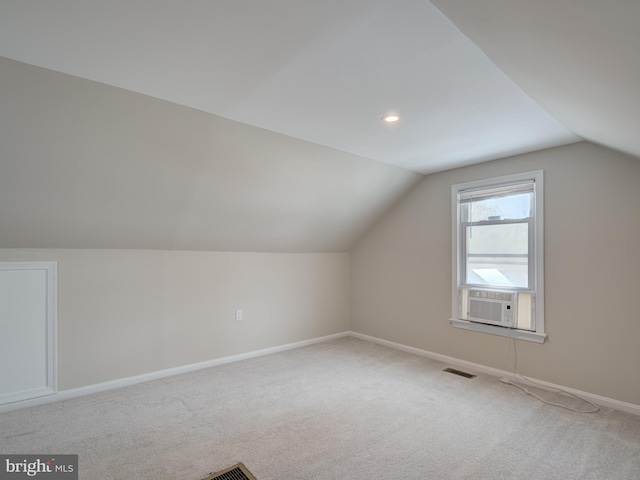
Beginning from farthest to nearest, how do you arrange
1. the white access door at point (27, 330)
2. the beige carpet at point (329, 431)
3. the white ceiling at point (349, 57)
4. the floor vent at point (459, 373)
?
the floor vent at point (459, 373)
the white access door at point (27, 330)
the beige carpet at point (329, 431)
the white ceiling at point (349, 57)

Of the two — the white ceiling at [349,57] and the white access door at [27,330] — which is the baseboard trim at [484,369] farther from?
the white access door at [27,330]

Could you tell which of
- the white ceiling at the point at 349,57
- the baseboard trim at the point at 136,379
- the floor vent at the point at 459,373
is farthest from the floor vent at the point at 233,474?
the floor vent at the point at 459,373

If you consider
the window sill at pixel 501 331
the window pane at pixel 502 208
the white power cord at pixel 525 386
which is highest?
the window pane at pixel 502 208

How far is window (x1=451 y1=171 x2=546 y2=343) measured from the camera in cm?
325

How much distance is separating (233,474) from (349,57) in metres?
2.34

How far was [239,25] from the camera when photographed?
1.48 m

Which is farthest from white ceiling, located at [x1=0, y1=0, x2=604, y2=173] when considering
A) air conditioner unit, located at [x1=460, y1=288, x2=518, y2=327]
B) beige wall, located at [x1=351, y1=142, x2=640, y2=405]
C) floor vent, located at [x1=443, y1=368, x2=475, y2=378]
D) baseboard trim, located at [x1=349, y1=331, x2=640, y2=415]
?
floor vent, located at [x1=443, y1=368, x2=475, y2=378]

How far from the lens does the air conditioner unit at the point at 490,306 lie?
337cm

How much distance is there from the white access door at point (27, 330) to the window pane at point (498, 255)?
4.01 m

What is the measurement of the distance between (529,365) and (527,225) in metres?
1.33

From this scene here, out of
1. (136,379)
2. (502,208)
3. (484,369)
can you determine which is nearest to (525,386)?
(484,369)

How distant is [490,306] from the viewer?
139 inches

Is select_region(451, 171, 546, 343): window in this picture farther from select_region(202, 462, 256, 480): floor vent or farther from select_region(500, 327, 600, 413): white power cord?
select_region(202, 462, 256, 480): floor vent

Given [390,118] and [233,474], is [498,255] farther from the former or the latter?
[233,474]
